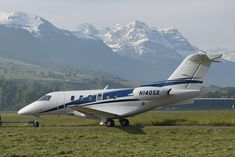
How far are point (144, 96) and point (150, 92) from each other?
0.59 m

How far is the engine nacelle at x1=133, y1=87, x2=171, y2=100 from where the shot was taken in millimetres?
35094

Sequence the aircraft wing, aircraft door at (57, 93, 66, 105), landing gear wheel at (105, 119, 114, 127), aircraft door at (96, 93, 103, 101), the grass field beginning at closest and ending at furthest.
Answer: the grass field
the aircraft wing
landing gear wheel at (105, 119, 114, 127)
aircraft door at (96, 93, 103, 101)
aircraft door at (57, 93, 66, 105)

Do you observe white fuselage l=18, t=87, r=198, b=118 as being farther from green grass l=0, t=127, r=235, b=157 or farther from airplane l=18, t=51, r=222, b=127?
green grass l=0, t=127, r=235, b=157

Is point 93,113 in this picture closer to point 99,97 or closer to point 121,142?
point 99,97

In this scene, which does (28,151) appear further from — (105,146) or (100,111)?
(100,111)

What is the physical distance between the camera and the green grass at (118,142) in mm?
22531

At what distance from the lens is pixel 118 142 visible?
26.8 metres

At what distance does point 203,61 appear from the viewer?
116ft

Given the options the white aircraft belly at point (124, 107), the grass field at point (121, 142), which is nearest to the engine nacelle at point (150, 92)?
the white aircraft belly at point (124, 107)

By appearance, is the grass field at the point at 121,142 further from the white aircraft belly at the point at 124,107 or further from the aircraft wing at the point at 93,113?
the white aircraft belly at the point at 124,107

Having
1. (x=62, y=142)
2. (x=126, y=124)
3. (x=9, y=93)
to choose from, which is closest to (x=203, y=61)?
(x=126, y=124)

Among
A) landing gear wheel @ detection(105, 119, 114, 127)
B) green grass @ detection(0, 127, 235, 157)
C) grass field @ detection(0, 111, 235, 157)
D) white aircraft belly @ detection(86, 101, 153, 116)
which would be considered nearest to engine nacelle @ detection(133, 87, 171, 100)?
white aircraft belly @ detection(86, 101, 153, 116)

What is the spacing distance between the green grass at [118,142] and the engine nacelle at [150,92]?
360 centimetres

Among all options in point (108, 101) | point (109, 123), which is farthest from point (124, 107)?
point (109, 123)
